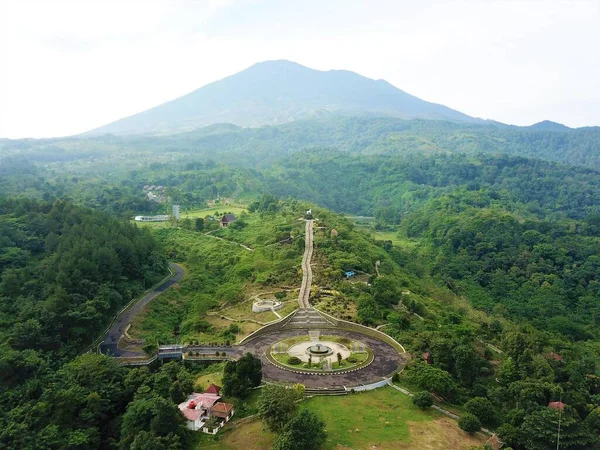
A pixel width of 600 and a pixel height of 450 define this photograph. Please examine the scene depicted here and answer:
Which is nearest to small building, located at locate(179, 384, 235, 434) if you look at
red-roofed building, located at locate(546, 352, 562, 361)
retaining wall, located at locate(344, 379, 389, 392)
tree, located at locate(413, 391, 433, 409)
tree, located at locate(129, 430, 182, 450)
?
tree, located at locate(129, 430, 182, 450)

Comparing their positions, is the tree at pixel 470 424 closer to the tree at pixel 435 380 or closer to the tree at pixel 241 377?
the tree at pixel 435 380

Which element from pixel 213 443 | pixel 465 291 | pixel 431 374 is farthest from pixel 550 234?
pixel 213 443

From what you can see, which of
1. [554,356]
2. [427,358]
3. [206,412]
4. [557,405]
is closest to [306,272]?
[427,358]

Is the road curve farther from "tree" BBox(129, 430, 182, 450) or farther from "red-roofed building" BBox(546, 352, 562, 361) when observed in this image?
"red-roofed building" BBox(546, 352, 562, 361)

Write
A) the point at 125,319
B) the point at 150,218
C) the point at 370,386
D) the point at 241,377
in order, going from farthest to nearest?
1. the point at 150,218
2. the point at 125,319
3. the point at 370,386
4. the point at 241,377

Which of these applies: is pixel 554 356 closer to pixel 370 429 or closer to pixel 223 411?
pixel 370 429

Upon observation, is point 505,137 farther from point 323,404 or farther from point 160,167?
point 323,404

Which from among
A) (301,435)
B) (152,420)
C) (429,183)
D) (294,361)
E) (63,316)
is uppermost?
(63,316)
